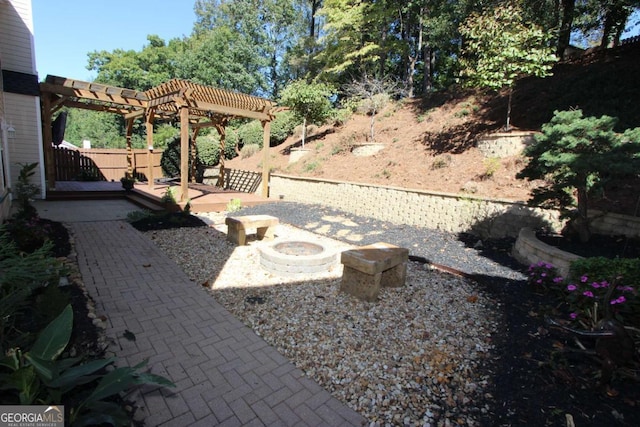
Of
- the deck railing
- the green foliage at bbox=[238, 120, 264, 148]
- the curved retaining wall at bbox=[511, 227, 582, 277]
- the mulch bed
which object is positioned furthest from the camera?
the green foliage at bbox=[238, 120, 264, 148]

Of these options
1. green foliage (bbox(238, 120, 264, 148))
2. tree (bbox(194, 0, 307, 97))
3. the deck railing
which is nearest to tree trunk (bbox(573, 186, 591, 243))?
green foliage (bbox(238, 120, 264, 148))

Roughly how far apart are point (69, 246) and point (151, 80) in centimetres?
2578

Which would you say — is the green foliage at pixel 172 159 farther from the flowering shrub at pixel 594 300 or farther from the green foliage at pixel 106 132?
the flowering shrub at pixel 594 300

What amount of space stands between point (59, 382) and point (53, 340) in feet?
1.04

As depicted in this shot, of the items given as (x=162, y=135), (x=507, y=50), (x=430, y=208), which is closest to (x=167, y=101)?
(x=430, y=208)

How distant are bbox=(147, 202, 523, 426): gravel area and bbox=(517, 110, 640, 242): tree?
1426mm

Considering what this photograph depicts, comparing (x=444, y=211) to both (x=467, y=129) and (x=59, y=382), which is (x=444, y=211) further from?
(x=59, y=382)

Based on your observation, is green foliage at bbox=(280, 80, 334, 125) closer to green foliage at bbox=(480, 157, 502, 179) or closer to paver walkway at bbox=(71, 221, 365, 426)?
green foliage at bbox=(480, 157, 502, 179)

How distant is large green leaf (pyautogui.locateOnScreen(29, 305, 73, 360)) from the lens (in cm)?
173

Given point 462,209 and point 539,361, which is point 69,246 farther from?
point 462,209

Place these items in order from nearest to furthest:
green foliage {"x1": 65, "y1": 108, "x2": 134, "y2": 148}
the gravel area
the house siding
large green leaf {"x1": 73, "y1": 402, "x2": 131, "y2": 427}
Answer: large green leaf {"x1": 73, "y1": 402, "x2": 131, "y2": 427}, the gravel area, the house siding, green foliage {"x1": 65, "y1": 108, "x2": 134, "y2": 148}

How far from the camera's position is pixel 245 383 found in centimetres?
233

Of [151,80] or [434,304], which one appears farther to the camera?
[151,80]

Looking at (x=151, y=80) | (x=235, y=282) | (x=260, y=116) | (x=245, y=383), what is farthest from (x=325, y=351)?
(x=151, y=80)
